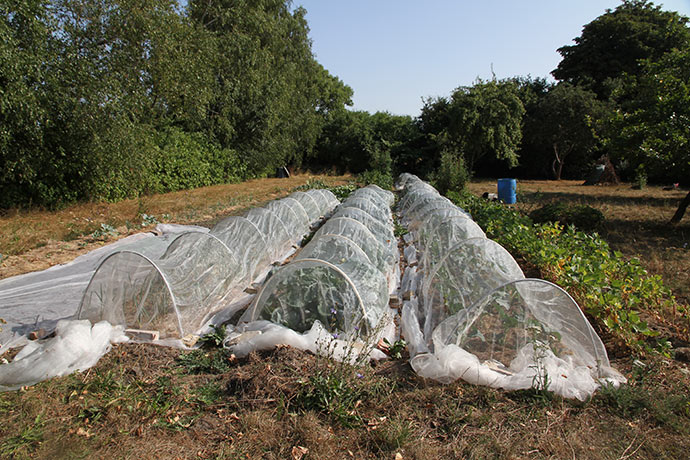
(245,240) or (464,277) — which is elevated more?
(245,240)

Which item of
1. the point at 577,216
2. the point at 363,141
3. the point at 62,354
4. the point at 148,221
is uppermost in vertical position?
the point at 363,141

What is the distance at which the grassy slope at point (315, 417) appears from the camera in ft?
8.30

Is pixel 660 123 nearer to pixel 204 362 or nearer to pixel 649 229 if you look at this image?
pixel 649 229

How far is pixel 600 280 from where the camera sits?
4.15m

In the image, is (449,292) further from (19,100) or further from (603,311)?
(19,100)

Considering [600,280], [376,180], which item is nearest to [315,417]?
[600,280]

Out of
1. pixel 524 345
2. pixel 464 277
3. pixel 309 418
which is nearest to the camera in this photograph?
pixel 309 418

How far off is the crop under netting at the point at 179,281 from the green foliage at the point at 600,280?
4.03 meters

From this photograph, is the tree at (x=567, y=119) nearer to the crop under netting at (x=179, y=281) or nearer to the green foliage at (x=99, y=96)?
the green foliage at (x=99, y=96)

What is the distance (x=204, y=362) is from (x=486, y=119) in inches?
845

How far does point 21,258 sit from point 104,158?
4.82m

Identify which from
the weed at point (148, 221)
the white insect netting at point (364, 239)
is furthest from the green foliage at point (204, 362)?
the weed at point (148, 221)

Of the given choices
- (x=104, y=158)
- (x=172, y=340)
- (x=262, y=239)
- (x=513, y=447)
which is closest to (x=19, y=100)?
(x=104, y=158)

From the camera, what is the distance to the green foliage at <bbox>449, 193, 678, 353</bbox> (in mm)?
3701
